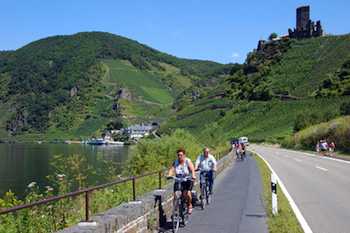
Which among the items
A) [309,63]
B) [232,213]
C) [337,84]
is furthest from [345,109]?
[309,63]

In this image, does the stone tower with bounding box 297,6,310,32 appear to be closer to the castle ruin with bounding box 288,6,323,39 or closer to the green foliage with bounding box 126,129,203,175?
the castle ruin with bounding box 288,6,323,39

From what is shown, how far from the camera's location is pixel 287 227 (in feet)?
39.2

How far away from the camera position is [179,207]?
12477 mm

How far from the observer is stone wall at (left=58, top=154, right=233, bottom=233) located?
792 centimetres

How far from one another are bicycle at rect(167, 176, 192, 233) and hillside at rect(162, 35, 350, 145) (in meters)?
69.3

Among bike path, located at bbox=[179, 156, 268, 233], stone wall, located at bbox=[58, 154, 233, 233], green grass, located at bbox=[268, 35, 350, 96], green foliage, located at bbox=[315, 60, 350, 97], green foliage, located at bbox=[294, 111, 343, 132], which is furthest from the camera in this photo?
green grass, located at bbox=[268, 35, 350, 96]

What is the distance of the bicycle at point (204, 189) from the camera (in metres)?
16.0

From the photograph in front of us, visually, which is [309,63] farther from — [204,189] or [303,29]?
[204,189]

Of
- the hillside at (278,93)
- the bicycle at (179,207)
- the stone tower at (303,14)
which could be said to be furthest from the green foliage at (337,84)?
the bicycle at (179,207)

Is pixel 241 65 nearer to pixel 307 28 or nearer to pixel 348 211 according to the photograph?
pixel 307 28

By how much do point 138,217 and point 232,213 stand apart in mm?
4934

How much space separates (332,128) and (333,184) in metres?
33.9

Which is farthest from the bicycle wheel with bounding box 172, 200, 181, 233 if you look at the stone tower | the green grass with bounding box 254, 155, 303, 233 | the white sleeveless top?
the stone tower

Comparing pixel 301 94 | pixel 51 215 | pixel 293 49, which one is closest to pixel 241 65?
pixel 293 49
